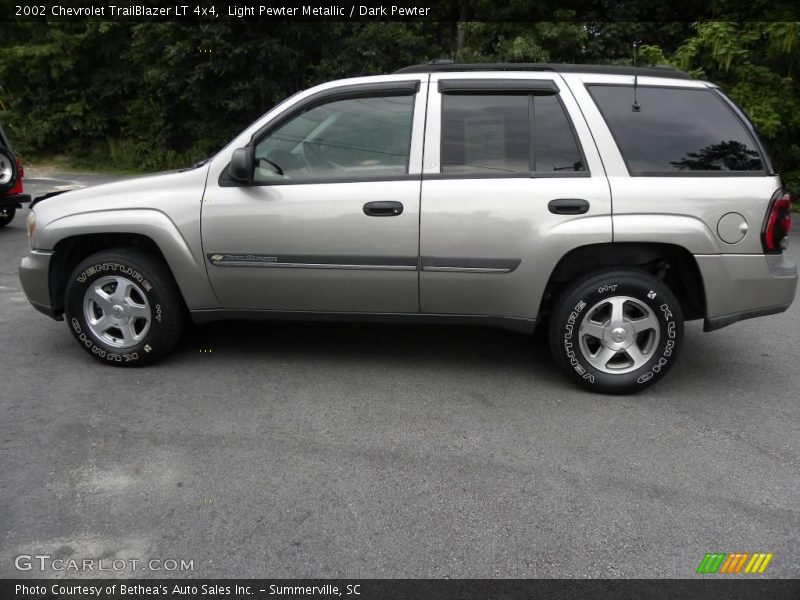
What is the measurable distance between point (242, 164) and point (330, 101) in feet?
2.33

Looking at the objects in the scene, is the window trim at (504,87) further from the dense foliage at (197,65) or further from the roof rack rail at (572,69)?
the dense foliage at (197,65)

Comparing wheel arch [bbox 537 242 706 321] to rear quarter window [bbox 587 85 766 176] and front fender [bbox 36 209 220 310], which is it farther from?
front fender [bbox 36 209 220 310]

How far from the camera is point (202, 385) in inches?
182

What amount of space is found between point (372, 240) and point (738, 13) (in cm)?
1272

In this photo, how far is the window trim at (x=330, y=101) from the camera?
455 centimetres

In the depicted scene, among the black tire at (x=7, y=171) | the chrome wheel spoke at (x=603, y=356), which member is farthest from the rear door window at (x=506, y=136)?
the black tire at (x=7, y=171)

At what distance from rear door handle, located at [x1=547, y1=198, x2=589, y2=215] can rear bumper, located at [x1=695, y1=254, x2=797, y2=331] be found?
725 mm

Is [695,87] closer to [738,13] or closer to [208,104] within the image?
[738,13]

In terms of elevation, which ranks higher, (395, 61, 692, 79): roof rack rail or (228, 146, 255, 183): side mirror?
(395, 61, 692, 79): roof rack rail

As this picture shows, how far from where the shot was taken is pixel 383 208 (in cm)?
444

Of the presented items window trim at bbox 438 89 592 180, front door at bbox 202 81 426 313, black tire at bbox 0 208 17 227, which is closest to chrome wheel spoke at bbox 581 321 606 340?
window trim at bbox 438 89 592 180

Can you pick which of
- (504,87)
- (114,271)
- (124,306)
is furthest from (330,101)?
(124,306)

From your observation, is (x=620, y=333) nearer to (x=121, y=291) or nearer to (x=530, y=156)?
(x=530, y=156)

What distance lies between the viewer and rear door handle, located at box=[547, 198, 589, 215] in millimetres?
4332
